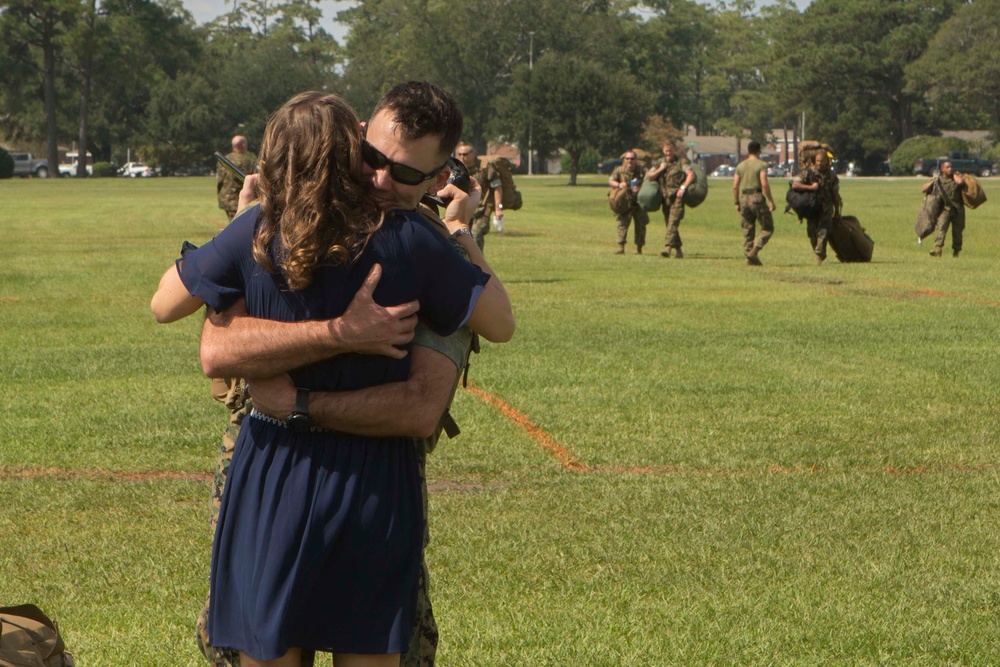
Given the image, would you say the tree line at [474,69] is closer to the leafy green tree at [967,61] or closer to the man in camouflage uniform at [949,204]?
the leafy green tree at [967,61]

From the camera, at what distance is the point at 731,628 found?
512 centimetres

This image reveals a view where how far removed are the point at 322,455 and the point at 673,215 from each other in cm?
2063

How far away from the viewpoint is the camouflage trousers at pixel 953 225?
2477 cm

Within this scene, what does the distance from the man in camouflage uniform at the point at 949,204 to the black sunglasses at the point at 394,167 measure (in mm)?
22645

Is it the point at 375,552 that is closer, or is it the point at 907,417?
the point at 375,552

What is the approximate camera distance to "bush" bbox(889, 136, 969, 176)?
9462 cm

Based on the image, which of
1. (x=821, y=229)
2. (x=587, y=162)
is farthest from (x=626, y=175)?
(x=587, y=162)

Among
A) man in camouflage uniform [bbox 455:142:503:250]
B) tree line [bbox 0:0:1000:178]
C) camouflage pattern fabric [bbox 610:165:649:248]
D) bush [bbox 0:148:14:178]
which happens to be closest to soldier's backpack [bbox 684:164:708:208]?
camouflage pattern fabric [bbox 610:165:649:248]

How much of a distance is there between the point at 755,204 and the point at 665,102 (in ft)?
337

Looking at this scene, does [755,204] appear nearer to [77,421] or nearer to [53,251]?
[53,251]

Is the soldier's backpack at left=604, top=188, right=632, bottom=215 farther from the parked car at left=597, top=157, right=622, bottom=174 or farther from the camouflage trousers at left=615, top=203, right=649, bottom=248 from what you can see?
the parked car at left=597, top=157, right=622, bottom=174

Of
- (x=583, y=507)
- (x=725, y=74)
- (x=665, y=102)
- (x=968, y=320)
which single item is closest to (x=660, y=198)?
(x=968, y=320)

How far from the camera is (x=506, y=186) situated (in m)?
20.4

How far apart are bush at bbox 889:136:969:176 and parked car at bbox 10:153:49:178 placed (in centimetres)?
5877
